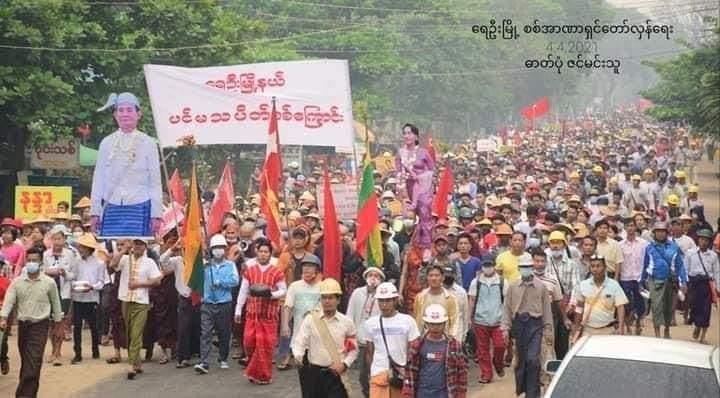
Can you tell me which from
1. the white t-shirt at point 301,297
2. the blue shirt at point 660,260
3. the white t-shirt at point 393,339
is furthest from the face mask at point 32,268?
the blue shirt at point 660,260

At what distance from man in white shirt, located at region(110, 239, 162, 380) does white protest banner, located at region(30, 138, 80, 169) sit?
12.7 meters

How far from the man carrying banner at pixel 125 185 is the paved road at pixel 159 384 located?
1.57 metres

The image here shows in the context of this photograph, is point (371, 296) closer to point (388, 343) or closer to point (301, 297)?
point (301, 297)

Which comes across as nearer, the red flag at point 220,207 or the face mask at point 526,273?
the face mask at point 526,273

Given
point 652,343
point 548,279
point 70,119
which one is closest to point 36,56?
point 70,119

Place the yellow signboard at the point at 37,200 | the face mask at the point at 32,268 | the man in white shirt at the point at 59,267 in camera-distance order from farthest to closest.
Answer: the yellow signboard at the point at 37,200
the man in white shirt at the point at 59,267
the face mask at the point at 32,268

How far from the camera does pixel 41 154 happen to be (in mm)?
26094

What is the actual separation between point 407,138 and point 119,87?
1150 centimetres

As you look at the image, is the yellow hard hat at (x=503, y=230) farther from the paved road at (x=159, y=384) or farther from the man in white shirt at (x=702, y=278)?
the man in white shirt at (x=702, y=278)

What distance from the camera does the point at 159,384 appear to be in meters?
13.2

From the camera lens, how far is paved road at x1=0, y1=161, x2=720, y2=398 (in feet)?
41.6

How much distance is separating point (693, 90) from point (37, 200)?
20.0 metres

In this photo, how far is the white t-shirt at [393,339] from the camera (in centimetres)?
960

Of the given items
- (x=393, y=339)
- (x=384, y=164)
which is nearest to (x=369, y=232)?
(x=393, y=339)
